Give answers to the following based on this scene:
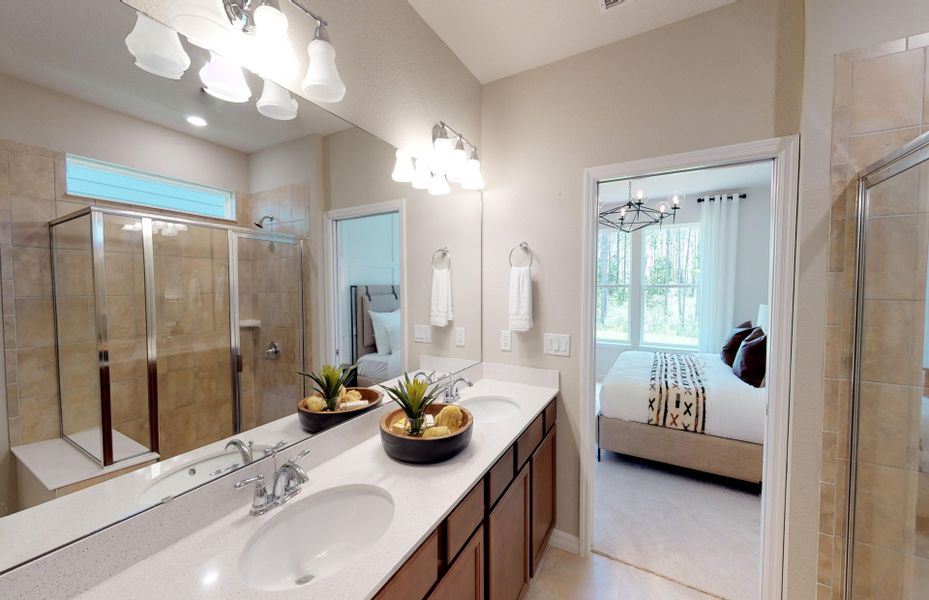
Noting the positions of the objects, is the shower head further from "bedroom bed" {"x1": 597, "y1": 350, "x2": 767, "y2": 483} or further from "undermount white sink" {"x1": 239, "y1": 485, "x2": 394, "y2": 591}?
"bedroom bed" {"x1": 597, "y1": 350, "x2": 767, "y2": 483}

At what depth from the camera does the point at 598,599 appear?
1.68 m

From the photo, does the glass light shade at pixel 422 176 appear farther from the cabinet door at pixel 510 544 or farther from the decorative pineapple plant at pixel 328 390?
the cabinet door at pixel 510 544

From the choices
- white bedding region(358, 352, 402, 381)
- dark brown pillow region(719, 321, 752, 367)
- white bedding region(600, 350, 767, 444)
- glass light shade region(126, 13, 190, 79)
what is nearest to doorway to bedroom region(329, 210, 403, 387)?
white bedding region(358, 352, 402, 381)

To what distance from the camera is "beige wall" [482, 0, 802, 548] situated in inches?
61.5

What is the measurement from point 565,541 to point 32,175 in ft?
8.28

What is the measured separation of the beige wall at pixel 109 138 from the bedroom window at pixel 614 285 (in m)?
5.10

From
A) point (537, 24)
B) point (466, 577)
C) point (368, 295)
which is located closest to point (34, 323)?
point (368, 295)

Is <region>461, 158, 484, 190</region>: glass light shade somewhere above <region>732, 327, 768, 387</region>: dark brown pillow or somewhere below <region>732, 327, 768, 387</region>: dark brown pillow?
above

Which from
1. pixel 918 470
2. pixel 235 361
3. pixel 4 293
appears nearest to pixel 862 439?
pixel 918 470

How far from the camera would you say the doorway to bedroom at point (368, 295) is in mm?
1399

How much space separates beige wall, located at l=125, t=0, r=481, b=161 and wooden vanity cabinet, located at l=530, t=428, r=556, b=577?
1.68 m

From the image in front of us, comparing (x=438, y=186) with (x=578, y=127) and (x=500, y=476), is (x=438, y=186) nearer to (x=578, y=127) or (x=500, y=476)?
(x=578, y=127)

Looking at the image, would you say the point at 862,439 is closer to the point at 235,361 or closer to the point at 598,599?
the point at 598,599

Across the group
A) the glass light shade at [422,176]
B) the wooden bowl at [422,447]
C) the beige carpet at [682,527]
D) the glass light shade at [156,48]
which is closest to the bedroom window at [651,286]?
the beige carpet at [682,527]
